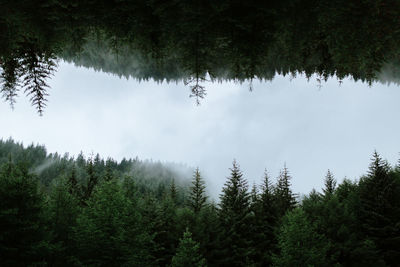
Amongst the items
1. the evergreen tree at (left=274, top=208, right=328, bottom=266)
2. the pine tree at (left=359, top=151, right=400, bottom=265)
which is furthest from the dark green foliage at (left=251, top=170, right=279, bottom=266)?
the pine tree at (left=359, top=151, right=400, bottom=265)

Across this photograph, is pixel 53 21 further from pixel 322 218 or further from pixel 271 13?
pixel 322 218

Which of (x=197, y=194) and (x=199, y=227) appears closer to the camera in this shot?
(x=199, y=227)

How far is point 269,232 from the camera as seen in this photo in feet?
91.4

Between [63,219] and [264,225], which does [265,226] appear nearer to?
[264,225]

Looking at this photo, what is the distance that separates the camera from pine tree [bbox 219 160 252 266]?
25417mm

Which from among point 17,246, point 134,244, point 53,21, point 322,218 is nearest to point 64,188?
point 17,246

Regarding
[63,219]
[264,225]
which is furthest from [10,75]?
[264,225]

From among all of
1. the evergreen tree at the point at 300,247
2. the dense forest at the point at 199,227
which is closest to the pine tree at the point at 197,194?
the dense forest at the point at 199,227

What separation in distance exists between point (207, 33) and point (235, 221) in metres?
27.2

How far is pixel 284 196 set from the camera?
32.8 meters

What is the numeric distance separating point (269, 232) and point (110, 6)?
28.4m

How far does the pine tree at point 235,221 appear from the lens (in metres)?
25.4

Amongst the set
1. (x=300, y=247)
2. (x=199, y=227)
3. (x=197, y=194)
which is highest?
(x=197, y=194)

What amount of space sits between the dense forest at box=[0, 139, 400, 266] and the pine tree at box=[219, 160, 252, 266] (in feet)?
0.29
